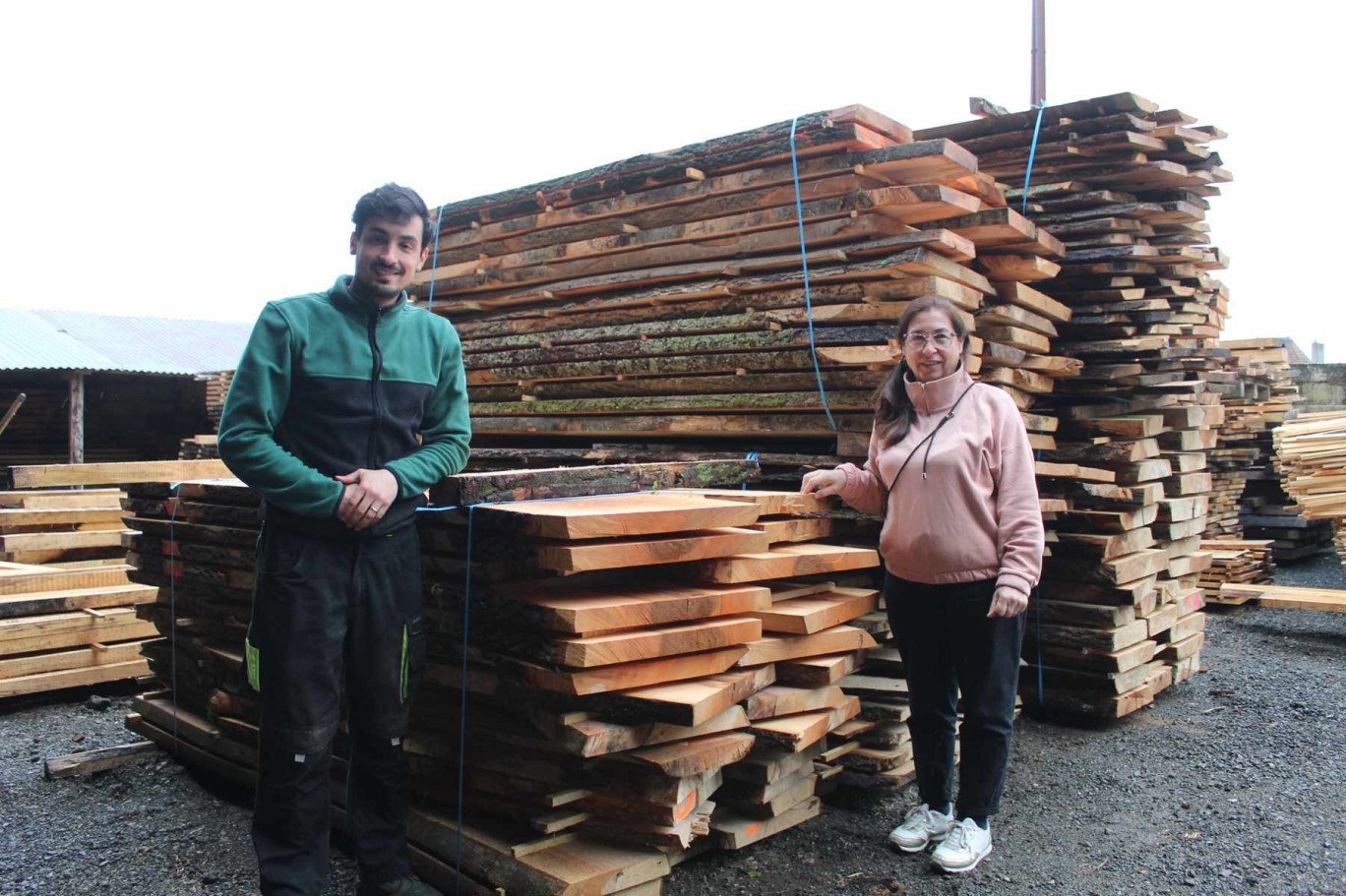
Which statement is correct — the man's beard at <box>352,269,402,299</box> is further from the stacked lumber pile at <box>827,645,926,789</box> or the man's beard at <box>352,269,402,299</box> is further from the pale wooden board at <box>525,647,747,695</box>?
the stacked lumber pile at <box>827,645,926,789</box>

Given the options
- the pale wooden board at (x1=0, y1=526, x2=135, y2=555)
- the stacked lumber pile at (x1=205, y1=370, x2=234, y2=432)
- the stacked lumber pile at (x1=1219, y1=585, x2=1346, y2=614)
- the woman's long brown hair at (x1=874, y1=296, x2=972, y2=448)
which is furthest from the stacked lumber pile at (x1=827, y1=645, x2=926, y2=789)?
the stacked lumber pile at (x1=205, y1=370, x2=234, y2=432)

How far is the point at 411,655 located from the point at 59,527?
5.85 m

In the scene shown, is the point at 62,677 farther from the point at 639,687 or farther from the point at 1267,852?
the point at 1267,852

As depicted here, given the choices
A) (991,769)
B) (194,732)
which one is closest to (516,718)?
(991,769)

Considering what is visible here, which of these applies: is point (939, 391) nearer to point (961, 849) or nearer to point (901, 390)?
point (901, 390)

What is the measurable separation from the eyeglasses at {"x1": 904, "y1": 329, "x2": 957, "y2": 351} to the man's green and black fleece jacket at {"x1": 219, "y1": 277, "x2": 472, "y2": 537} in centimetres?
182

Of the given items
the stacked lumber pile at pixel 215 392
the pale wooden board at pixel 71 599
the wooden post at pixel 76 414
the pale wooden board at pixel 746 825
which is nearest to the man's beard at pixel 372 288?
the pale wooden board at pixel 746 825

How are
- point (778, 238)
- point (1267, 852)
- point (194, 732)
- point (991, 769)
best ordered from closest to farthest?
point (991, 769), point (1267, 852), point (194, 732), point (778, 238)

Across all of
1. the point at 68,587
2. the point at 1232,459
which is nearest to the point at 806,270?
the point at 68,587

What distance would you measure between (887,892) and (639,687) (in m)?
1.26

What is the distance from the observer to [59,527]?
759 cm

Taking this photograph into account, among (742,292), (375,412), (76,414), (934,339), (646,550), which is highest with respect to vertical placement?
(742,292)

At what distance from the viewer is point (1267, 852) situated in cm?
400

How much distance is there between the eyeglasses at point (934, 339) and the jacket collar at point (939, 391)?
5.5 inches
